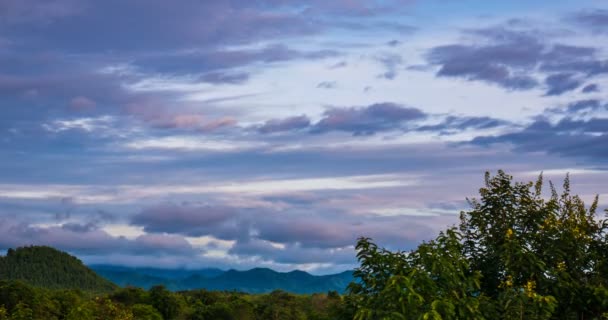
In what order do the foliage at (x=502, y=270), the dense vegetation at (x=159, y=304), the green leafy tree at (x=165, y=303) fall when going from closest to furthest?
the foliage at (x=502, y=270) → the dense vegetation at (x=159, y=304) → the green leafy tree at (x=165, y=303)

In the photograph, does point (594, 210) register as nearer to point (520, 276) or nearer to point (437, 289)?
point (520, 276)

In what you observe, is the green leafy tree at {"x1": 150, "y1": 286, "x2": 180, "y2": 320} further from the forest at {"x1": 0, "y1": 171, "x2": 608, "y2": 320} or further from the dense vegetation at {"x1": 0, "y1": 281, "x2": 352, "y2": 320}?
the forest at {"x1": 0, "y1": 171, "x2": 608, "y2": 320}

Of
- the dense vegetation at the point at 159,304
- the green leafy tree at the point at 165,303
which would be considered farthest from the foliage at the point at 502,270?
the green leafy tree at the point at 165,303

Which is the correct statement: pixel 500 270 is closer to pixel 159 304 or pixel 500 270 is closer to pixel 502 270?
pixel 502 270

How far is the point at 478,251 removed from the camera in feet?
79.9

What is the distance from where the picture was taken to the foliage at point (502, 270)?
1938cm

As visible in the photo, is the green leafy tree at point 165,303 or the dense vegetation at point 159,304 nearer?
the dense vegetation at point 159,304

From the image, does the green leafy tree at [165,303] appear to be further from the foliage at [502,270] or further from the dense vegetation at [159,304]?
the foliage at [502,270]

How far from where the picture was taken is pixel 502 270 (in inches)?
913

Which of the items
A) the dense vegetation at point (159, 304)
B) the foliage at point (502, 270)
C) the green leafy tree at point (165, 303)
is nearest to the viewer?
the foliage at point (502, 270)

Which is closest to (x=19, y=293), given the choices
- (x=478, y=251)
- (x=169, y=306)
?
(x=169, y=306)

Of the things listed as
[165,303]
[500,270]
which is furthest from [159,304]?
[500,270]

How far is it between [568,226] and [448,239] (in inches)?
183

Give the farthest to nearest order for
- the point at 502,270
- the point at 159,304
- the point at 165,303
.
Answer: the point at 159,304
the point at 165,303
the point at 502,270
